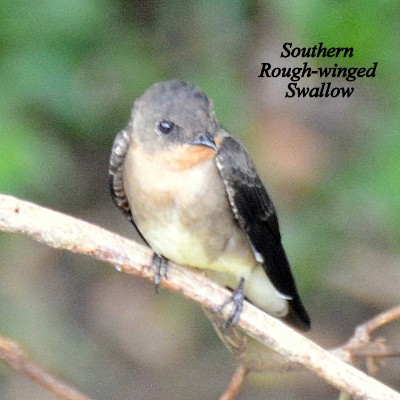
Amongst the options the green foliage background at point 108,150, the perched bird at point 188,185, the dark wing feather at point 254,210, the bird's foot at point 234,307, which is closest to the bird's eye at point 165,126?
the perched bird at point 188,185

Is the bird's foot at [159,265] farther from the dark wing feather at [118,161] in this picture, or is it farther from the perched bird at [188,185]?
the dark wing feather at [118,161]

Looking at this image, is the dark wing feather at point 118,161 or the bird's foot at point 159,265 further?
the dark wing feather at point 118,161

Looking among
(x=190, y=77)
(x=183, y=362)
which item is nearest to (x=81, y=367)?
(x=183, y=362)

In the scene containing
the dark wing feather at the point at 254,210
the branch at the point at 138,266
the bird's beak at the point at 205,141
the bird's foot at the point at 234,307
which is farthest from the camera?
the dark wing feather at the point at 254,210

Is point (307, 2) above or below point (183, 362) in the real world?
above

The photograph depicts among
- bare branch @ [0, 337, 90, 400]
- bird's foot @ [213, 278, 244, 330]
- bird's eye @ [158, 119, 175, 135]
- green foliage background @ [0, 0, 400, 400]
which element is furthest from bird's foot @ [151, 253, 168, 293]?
green foliage background @ [0, 0, 400, 400]

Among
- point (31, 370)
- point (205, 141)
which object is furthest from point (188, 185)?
point (31, 370)

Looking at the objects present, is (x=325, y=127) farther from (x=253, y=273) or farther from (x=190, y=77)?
(x=253, y=273)
